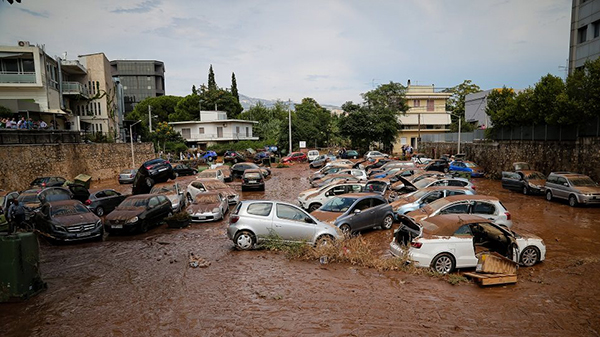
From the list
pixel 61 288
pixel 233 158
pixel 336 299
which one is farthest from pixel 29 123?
pixel 336 299

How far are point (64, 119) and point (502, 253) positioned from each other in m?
42.2

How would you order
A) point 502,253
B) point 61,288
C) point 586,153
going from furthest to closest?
point 586,153
point 502,253
point 61,288

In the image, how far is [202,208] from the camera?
52.3 feet

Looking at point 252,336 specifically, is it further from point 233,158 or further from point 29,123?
point 233,158

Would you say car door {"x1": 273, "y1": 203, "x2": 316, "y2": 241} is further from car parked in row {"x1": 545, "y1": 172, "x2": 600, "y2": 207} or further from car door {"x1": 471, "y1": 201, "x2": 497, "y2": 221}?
car parked in row {"x1": 545, "y1": 172, "x2": 600, "y2": 207}

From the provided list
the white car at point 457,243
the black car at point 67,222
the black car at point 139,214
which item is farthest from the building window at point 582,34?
the black car at point 67,222

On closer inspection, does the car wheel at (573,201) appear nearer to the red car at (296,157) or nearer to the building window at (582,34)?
the building window at (582,34)

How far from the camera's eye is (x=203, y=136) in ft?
199

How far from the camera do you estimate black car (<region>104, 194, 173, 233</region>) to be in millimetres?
13750

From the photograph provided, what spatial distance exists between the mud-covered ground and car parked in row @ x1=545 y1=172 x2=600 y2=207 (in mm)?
7206

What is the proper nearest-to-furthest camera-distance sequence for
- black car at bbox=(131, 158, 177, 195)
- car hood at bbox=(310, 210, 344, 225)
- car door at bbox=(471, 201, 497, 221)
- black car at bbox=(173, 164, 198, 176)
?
car door at bbox=(471, 201, 497, 221)
car hood at bbox=(310, 210, 344, 225)
black car at bbox=(131, 158, 177, 195)
black car at bbox=(173, 164, 198, 176)

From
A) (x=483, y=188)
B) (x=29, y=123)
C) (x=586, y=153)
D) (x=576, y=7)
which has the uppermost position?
(x=576, y=7)

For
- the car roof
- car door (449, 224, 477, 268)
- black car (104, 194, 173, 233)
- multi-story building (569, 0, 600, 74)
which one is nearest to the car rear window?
the car roof

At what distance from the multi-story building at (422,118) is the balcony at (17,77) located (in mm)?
47473
